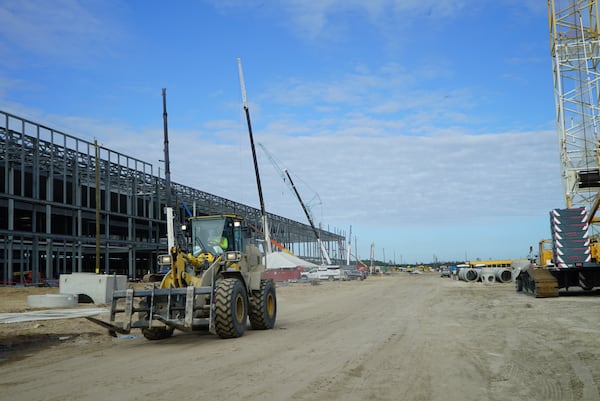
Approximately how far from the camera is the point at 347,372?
827cm

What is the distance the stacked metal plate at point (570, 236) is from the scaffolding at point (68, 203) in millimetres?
25672

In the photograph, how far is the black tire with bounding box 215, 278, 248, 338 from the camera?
11.8 m

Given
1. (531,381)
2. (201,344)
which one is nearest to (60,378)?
(201,344)

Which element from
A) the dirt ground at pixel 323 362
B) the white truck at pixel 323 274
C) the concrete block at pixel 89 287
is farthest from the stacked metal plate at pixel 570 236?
the white truck at pixel 323 274

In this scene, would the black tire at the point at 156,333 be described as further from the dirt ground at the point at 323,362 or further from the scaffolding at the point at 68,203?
the scaffolding at the point at 68,203

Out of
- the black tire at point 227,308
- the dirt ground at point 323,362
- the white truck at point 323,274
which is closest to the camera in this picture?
the dirt ground at point 323,362

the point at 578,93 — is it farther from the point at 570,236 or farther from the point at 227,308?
the point at 227,308

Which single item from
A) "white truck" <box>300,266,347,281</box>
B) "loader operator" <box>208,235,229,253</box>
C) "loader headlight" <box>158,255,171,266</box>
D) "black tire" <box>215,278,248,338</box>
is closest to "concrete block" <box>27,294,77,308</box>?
"loader operator" <box>208,235,229,253</box>

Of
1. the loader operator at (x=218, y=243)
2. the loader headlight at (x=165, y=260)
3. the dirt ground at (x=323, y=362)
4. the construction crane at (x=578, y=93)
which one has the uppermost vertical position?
the construction crane at (x=578, y=93)

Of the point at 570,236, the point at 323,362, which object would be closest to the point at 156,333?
the point at 323,362

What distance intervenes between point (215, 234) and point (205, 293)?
7.65 ft

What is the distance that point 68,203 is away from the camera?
4091 cm

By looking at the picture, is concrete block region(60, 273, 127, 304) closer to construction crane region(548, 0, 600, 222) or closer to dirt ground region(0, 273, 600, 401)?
dirt ground region(0, 273, 600, 401)

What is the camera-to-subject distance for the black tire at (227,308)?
465 inches
